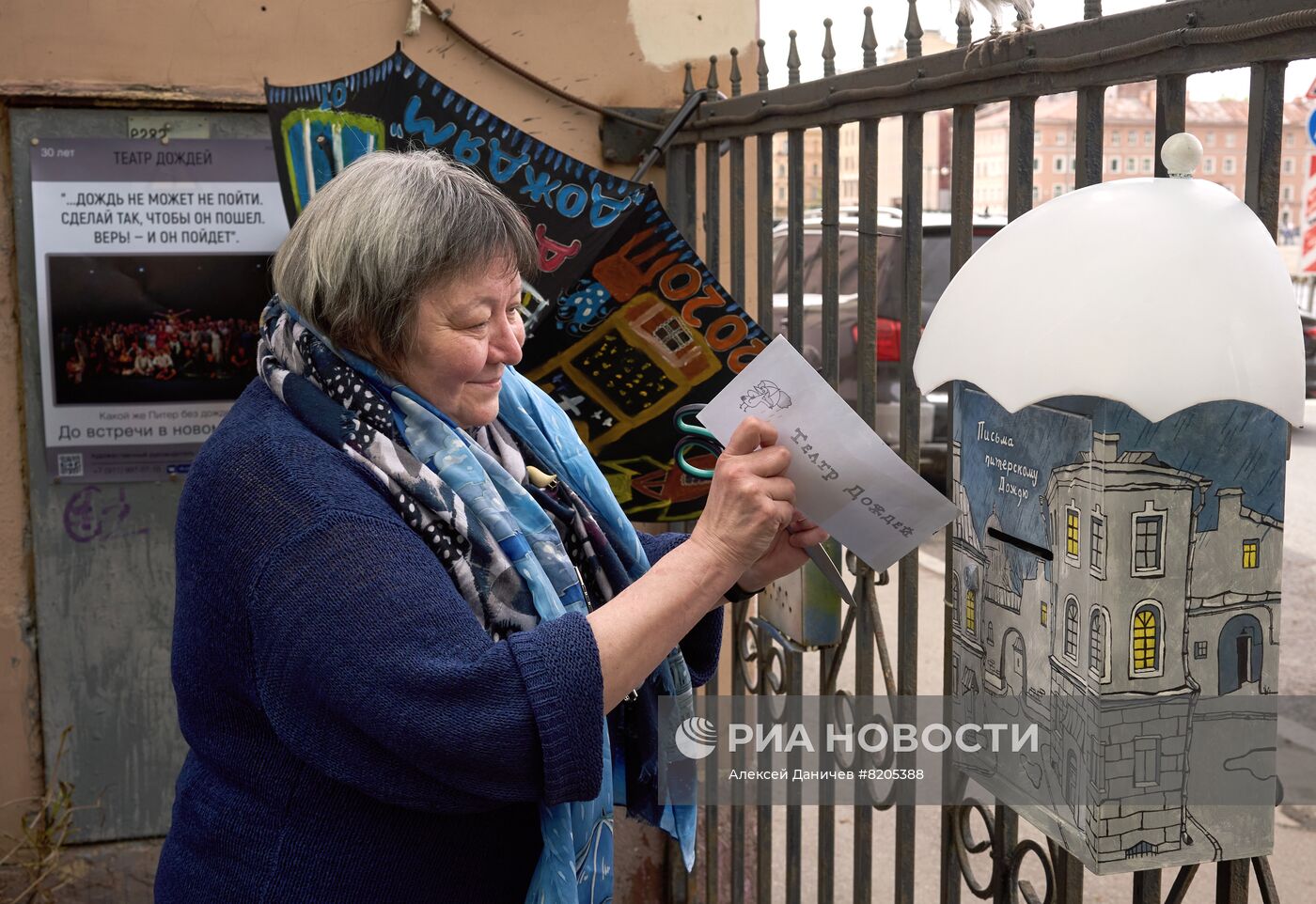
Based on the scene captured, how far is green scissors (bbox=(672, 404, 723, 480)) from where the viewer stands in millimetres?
2303

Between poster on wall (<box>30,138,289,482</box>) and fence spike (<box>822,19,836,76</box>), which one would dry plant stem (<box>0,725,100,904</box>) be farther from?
fence spike (<box>822,19,836,76</box>)

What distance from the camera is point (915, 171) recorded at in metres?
2.11

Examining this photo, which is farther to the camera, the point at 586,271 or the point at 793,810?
the point at 793,810

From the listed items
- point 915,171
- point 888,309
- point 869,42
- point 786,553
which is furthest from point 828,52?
point 888,309

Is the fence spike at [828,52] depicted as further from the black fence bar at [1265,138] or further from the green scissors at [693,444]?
the black fence bar at [1265,138]

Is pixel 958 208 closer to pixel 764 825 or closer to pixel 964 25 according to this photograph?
pixel 964 25

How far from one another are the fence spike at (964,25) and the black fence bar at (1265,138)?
52 cm

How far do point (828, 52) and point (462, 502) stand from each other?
119cm

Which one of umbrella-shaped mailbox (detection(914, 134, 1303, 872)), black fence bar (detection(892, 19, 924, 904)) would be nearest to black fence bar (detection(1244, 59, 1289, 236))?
umbrella-shaped mailbox (detection(914, 134, 1303, 872))

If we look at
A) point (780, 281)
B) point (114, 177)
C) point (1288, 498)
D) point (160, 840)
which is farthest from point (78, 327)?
point (1288, 498)

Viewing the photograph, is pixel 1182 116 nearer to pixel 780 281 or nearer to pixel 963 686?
pixel 963 686

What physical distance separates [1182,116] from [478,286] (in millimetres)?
888

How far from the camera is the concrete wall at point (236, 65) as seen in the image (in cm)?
326

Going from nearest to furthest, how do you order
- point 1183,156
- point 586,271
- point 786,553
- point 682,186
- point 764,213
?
point 1183,156
point 786,553
point 586,271
point 764,213
point 682,186
